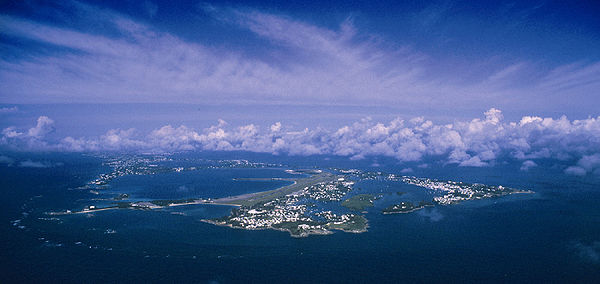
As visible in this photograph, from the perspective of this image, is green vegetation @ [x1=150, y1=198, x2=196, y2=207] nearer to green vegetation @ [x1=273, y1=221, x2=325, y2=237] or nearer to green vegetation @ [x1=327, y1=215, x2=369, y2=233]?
green vegetation @ [x1=273, y1=221, x2=325, y2=237]

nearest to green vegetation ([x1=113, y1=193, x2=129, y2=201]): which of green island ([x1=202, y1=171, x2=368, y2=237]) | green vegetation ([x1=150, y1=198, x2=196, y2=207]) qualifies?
green vegetation ([x1=150, y1=198, x2=196, y2=207])

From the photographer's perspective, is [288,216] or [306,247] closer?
[306,247]

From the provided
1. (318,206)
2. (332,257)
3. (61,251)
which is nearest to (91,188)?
(61,251)

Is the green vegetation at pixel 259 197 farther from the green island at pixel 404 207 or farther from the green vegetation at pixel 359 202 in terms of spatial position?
the green island at pixel 404 207

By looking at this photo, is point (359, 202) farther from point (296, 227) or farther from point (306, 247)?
point (306, 247)

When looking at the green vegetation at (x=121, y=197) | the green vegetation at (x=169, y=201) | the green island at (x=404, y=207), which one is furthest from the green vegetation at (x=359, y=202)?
the green vegetation at (x=121, y=197)

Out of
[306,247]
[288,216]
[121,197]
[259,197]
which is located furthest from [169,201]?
[306,247]

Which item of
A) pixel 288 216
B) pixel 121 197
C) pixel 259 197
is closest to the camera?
pixel 288 216

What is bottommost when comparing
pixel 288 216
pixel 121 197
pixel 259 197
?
pixel 288 216
